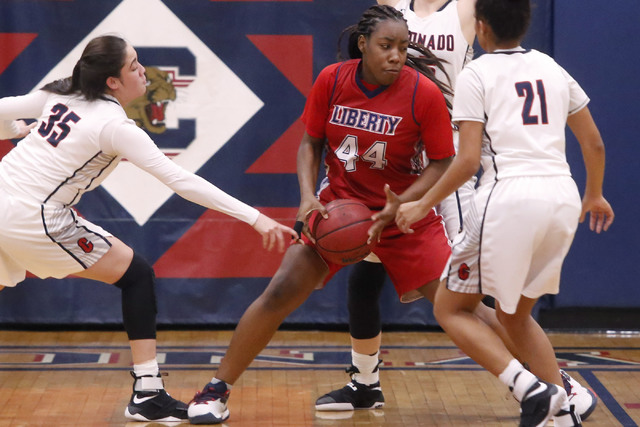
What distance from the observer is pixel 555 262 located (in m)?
3.51

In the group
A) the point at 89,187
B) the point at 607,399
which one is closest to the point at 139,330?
the point at 89,187

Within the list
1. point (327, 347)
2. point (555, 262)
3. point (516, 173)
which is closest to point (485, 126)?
point (516, 173)

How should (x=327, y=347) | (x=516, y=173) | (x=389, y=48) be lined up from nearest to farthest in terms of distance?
(x=516, y=173), (x=389, y=48), (x=327, y=347)

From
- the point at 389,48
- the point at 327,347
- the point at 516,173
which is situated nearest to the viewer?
Answer: the point at 516,173

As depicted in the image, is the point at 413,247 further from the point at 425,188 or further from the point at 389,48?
the point at 389,48

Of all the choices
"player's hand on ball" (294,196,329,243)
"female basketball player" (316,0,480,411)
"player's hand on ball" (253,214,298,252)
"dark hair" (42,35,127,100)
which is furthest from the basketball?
"dark hair" (42,35,127,100)

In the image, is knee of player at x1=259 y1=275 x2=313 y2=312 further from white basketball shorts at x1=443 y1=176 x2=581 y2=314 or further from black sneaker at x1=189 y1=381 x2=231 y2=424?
white basketball shorts at x1=443 y1=176 x2=581 y2=314

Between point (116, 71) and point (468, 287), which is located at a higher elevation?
point (116, 71)

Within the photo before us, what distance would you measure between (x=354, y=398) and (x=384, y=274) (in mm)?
592

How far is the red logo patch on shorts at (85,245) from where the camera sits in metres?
4.05

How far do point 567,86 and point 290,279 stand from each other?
1.39m

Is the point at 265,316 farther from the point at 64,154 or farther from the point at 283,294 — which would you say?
the point at 64,154

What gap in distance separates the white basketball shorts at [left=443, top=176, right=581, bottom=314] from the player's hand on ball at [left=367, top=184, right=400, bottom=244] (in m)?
0.41

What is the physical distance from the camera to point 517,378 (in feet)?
11.5
